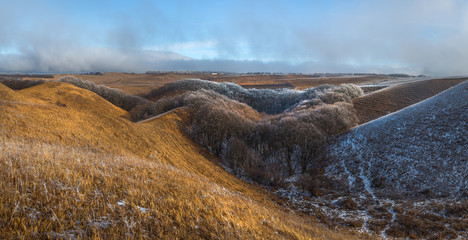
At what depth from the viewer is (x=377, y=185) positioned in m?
18.0

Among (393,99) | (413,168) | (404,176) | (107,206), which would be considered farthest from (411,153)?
(393,99)

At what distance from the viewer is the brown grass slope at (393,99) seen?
36000mm

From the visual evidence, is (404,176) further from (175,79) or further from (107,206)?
(175,79)

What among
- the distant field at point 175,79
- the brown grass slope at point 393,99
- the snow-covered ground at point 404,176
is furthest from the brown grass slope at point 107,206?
the distant field at point 175,79

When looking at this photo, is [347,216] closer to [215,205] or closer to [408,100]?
[215,205]

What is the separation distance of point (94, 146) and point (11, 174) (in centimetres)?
938

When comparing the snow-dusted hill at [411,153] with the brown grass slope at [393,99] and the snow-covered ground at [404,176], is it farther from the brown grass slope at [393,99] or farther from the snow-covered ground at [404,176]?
the brown grass slope at [393,99]

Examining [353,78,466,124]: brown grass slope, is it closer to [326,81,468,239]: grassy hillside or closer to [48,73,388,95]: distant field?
[326,81,468,239]: grassy hillside

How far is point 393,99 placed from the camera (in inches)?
1612

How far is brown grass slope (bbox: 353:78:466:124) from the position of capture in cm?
3600

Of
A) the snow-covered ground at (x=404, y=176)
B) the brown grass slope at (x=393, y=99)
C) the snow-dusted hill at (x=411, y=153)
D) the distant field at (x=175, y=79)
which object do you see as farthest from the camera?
the distant field at (x=175, y=79)

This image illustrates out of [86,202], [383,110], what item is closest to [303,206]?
[86,202]

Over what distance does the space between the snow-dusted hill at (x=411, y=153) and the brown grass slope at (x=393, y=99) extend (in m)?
9.16

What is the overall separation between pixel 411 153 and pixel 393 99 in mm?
26610
